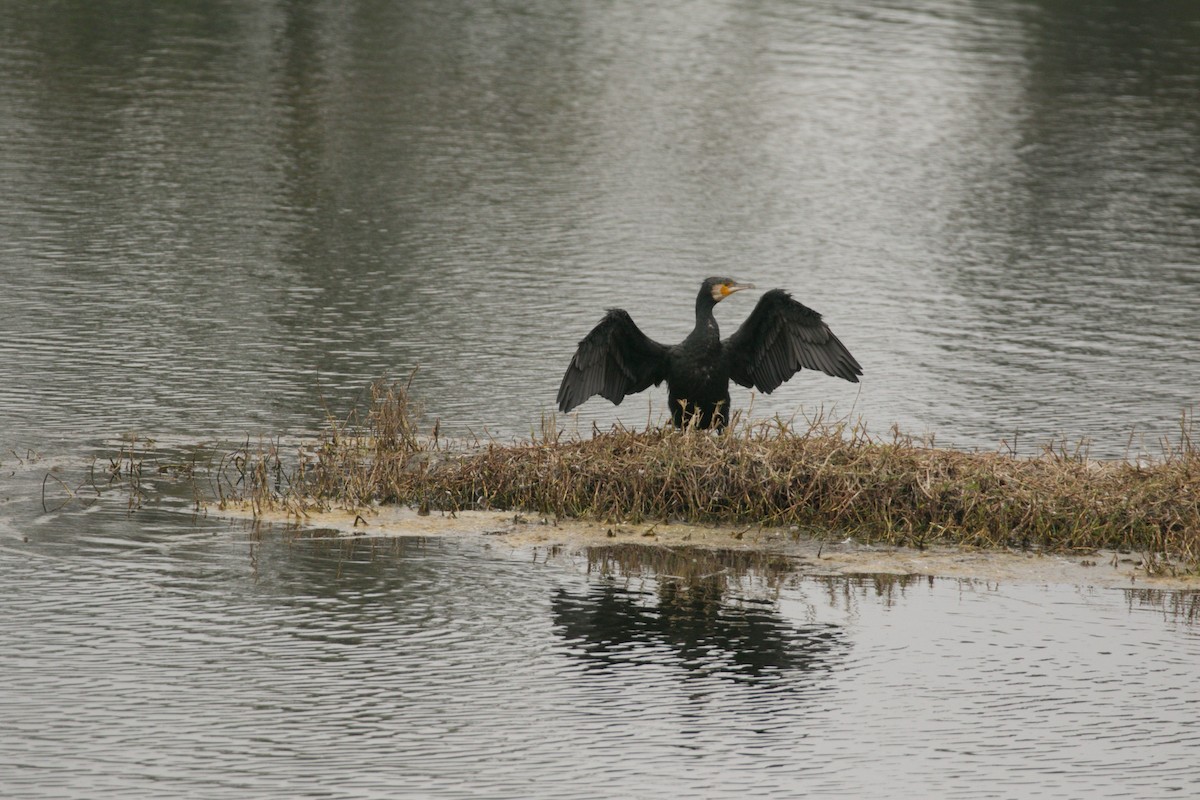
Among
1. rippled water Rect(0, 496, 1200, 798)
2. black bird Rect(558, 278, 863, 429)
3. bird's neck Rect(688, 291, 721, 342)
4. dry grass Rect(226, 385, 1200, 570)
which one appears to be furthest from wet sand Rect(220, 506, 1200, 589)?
bird's neck Rect(688, 291, 721, 342)

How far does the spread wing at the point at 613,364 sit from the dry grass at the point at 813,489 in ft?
1.51

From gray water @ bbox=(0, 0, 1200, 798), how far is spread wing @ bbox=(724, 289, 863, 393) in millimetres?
778

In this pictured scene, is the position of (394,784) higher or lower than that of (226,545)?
lower

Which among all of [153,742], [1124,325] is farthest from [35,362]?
[1124,325]

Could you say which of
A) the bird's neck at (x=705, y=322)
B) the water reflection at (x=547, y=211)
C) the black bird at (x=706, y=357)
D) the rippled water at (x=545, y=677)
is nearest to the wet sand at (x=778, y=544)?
the rippled water at (x=545, y=677)

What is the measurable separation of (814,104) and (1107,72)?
340 inches

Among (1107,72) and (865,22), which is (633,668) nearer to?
(1107,72)

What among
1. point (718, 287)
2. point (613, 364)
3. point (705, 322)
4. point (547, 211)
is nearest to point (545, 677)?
point (613, 364)

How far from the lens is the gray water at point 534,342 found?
9.41m

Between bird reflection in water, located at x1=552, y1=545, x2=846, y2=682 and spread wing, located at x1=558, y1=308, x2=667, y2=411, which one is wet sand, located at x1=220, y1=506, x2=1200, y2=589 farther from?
spread wing, located at x1=558, y1=308, x2=667, y2=411

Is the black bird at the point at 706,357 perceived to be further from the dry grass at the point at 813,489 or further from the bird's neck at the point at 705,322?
the dry grass at the point at 813,489

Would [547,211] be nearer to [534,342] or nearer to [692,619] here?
[534,342]

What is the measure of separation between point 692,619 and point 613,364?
276cm

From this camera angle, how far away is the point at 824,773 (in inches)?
357
